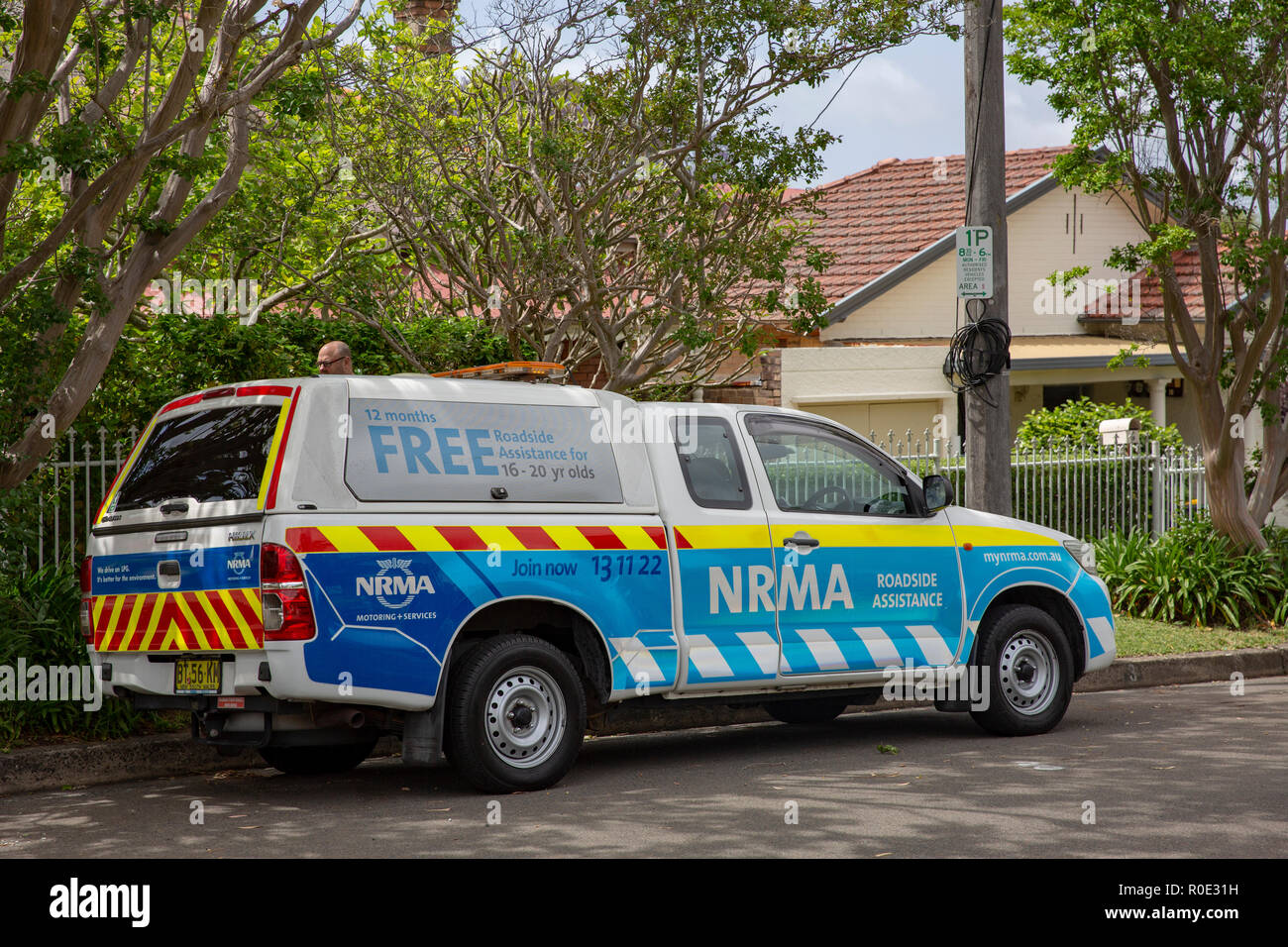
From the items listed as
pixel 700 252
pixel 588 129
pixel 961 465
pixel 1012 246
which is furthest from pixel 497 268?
pixel 1012 246

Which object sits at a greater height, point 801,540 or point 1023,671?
point 801,540

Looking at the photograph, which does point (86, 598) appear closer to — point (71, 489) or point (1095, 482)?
point (71, 489)

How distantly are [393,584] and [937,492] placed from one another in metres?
3.45

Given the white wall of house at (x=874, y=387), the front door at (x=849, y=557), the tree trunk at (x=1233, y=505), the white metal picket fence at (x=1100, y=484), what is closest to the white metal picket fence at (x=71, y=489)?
the front door at (x=849, y=557)

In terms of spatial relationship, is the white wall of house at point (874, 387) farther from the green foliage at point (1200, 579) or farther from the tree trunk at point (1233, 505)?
the tree trunk at point (1233, 505)

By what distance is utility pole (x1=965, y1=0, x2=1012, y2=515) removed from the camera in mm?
11352

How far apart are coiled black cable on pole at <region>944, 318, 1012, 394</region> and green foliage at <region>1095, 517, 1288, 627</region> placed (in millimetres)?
4130

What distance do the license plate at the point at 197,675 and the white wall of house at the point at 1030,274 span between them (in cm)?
1485

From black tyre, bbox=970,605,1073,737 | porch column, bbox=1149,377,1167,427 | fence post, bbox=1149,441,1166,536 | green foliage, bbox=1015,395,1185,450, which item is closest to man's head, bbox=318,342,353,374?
black tyre, bbox=970,605,1073,737

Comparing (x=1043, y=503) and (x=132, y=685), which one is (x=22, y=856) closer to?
(x=132, y=685)

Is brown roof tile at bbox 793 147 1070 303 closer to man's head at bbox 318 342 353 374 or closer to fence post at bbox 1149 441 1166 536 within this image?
fence post at bbox 1149 441 1166 536

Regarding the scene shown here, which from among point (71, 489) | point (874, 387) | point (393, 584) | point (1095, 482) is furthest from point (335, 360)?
point (874, 387)

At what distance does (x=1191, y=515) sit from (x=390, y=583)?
11.5 m

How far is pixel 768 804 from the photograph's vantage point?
713cm
